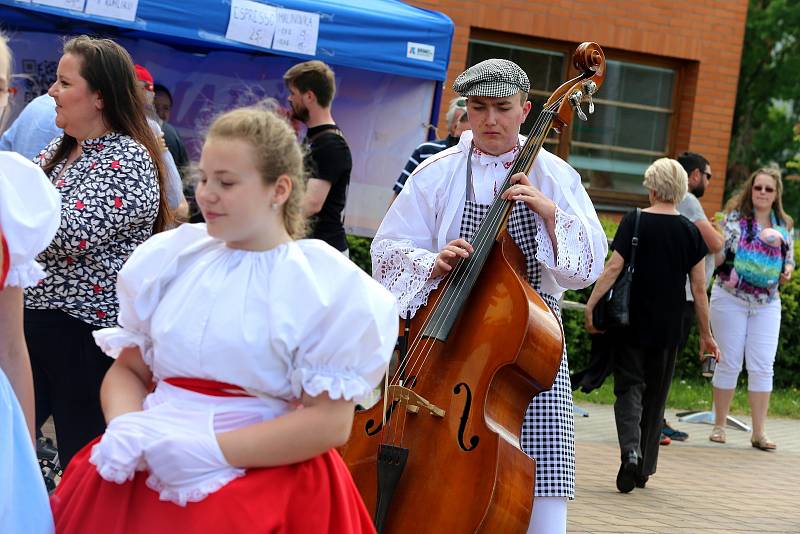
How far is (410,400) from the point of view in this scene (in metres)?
3.78

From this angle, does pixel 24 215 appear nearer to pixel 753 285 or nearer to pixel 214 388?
pixel 214 388

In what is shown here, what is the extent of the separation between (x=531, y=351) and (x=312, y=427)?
153cm

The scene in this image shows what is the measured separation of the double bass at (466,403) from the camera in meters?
3.63

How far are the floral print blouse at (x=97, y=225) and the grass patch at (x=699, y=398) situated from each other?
651cm

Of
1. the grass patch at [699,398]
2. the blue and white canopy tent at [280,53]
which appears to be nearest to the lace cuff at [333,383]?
the blue and white canopy tent at [280,53]

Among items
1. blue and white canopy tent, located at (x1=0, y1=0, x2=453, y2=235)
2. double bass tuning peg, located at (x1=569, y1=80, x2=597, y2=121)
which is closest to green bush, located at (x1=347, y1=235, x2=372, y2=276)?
blue and white canopy tent, located at (x1=0, y1=0, x2=453, y2=235)

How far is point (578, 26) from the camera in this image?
12336 mm

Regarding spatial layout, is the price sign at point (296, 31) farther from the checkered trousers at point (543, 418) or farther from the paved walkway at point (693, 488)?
the checkered trousers at point (543, 418)

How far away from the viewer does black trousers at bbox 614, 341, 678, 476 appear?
674 centimetres

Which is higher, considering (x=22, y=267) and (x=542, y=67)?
(x=542, y=67)

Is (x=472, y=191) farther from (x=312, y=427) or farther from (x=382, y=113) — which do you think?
(x=382, y=113)

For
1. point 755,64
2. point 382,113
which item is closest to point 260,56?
point 382,113

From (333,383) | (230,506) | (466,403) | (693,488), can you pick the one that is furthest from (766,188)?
(230,506)

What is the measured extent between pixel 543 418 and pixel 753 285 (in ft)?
15.7
